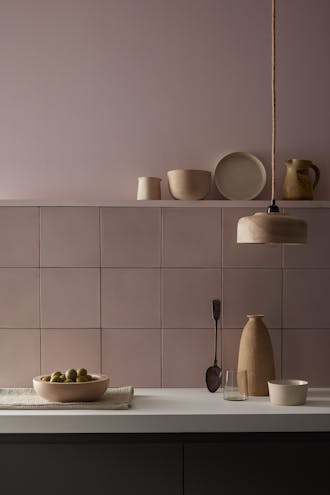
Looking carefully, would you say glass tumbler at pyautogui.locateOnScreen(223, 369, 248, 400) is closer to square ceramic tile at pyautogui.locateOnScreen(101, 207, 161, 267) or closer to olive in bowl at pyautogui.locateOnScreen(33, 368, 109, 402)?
olive in bowl at pyautogui.locateOnScreen(33, 368, 109, 402)

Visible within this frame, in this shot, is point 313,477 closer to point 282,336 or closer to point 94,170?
point 282,336

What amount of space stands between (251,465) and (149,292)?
794 millimetres

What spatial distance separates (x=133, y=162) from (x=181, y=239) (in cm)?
37

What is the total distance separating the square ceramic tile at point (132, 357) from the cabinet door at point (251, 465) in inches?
21.4

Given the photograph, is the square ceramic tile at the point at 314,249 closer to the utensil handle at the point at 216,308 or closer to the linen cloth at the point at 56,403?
the utensil handle at the point at 216,308

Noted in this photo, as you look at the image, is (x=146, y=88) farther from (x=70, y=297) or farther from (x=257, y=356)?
(x=257, y=356)

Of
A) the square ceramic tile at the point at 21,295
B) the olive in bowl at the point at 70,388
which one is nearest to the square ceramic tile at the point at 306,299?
the olive in bowl at the point at 70,388

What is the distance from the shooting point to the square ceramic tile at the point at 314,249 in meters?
2.65

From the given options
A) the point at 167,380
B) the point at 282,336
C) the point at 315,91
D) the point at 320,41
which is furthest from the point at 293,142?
the point at 167,380

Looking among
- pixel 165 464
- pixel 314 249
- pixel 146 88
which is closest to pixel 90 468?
pixel 165 464

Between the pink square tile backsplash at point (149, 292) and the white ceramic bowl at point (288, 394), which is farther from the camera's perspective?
the pink square tile backsplash at point (149, 292)

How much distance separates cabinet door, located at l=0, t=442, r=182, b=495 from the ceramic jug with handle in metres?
1.06

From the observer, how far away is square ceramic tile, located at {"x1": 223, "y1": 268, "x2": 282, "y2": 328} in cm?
265

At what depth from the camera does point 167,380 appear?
265 centimetres
